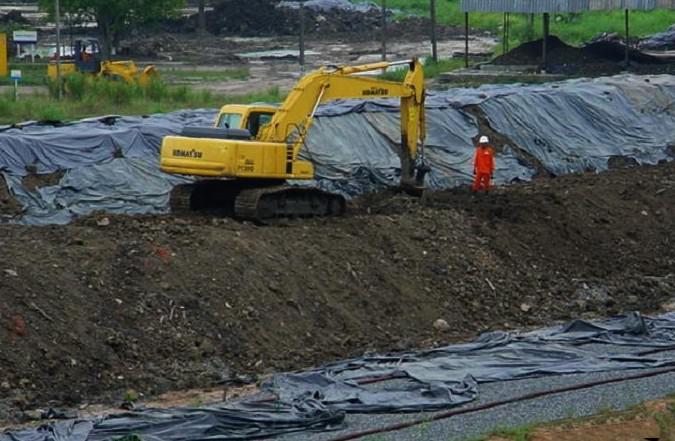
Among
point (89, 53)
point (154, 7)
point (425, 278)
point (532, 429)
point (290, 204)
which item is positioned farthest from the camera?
point (154, 7)

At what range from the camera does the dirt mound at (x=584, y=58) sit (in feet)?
188

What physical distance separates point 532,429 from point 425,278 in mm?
9073

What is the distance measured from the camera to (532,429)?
15570mm

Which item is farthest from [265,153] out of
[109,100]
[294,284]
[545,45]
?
[545,45]

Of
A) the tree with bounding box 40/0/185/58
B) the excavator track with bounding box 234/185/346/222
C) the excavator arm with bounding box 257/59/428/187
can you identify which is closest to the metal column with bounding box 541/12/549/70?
the tree with bounding box 40/0/185/58

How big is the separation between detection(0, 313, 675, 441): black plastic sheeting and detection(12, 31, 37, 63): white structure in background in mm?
50576

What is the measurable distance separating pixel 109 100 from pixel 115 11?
25761mm

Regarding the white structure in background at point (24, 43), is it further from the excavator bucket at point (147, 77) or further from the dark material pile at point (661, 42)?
the dark material pile at point (661, 42)

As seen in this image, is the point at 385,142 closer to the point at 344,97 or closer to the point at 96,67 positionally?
the point at 344,97

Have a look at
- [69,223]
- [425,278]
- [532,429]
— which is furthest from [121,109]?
[532,429]

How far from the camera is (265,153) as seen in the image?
25.5 m

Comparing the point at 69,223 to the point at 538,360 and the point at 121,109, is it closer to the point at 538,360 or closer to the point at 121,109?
the point at 538,360

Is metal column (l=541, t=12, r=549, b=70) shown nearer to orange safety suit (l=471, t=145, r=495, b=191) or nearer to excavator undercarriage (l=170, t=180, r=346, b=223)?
orange safety suit (l=471, t=145, r=495, b=191)

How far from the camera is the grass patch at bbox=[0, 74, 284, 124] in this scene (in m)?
42.2
